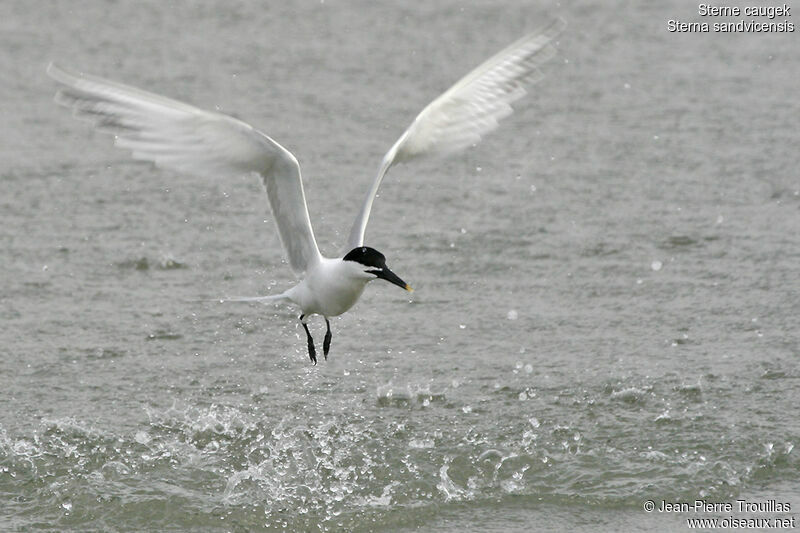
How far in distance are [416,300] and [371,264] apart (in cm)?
238

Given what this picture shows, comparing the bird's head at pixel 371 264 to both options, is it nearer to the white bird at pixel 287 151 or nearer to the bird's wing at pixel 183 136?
the white bird at pixel 287 151

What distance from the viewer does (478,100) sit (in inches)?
266

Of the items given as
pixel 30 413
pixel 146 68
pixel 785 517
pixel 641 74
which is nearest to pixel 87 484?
pixel 30 413

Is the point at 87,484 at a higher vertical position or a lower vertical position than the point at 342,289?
lower

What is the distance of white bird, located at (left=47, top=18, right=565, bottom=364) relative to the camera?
561cm

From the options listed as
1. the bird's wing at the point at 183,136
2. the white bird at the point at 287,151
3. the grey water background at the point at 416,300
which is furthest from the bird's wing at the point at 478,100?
the grey water background at the point at 416,300

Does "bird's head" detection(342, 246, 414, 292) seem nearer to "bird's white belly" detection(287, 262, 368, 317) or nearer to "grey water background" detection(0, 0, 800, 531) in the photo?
"bird's white belly" detection(287, 262, 368, 317)

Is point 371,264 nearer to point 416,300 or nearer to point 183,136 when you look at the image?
point 183,136

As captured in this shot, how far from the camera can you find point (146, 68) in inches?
490

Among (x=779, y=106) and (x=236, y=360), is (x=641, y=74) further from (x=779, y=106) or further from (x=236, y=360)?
(x=236, y=360)

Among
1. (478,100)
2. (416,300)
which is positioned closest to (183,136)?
(478,100)

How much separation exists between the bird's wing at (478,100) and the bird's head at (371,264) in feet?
2.23

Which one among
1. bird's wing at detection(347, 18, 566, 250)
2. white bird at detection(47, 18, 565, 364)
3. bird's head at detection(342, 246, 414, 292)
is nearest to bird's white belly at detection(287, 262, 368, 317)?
white bird at detection(47, 18, 565, 364)

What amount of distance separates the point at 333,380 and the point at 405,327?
756mm
